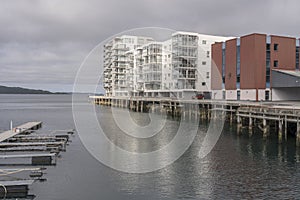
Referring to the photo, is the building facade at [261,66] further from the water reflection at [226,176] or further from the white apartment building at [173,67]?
the water reflection at [226,176]

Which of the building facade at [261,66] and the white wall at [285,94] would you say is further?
the white wall at [285,94]

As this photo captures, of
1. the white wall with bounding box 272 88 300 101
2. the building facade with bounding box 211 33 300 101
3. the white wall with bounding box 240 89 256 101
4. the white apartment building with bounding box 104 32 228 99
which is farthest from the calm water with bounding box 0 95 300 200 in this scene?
the white apartment building with bounding box 104 32 228 99

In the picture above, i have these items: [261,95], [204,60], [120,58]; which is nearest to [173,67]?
[204,60]

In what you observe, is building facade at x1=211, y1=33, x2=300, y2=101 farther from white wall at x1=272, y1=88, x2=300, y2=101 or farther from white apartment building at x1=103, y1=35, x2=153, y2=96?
white apartment building at x1=103, y1=35, x2=153, y2=96

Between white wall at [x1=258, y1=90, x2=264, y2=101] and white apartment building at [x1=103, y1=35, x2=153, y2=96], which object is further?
white apartment building at [x1=103, y1=35, x2=153, y2=96]

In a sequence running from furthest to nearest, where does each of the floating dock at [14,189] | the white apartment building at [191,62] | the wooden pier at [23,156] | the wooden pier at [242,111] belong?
the white apartment building at [191,62]
the wooden pier at [242,111]
the wooden pier at [23,156]
the floating dock at [14,189]

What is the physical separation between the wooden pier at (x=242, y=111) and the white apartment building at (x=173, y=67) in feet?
22.8

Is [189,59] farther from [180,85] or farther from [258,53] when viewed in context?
[258,53]

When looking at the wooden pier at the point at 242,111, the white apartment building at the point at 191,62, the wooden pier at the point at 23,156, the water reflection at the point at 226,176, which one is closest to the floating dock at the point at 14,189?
the wooden pier at the point at 23,156

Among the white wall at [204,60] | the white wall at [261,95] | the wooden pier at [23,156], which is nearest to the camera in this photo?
the wooden pier at [23,156]

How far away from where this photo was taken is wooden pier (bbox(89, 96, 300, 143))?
34938 mm

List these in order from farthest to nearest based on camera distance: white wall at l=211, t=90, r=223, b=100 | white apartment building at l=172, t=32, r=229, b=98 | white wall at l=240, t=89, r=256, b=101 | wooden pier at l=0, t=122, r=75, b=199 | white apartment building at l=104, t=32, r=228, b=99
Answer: white apartment building at l=104, t=32, r=228, b=99
white apartment building at l=172, t=32, r=229, b=98
white wall at l=211, t=90, r=223, b=100
white wall at l=240, t=89, r=256, b=101
wooden pier at l=0, t=122, r=75, b=199

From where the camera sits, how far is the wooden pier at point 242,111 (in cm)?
3494

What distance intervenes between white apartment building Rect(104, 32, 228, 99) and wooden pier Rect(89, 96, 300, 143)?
6.95 m
